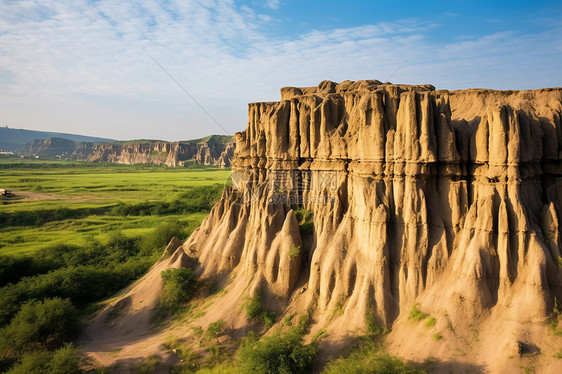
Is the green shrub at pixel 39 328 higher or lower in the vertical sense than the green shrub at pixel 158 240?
lower

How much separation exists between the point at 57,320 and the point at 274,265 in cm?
1647

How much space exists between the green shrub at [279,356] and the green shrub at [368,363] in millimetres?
1371

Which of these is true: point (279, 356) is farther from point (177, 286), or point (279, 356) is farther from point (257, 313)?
point (177, 286)

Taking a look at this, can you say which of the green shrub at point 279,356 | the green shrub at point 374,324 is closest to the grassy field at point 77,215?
the green shrub at point 279,356

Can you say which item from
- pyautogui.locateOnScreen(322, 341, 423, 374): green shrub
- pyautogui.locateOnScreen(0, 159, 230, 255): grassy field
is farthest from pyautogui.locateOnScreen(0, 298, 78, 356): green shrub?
pyautogui.locateOnScreen(0, 159, 230, 255): grassy field

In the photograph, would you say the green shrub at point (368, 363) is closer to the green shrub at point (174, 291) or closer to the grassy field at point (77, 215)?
the green shrub at point (174, 291)

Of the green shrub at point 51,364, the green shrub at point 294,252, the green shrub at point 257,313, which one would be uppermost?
the green shrub at point 294,252

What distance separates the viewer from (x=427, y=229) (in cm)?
2002

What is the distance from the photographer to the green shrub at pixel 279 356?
18.1 m

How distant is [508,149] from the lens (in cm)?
1828

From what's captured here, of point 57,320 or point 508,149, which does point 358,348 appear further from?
point 57,320

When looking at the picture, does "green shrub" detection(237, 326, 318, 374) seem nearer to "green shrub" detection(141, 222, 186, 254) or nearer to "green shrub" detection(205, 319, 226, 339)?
"green shrub" detection(205, 319, 226, 339)

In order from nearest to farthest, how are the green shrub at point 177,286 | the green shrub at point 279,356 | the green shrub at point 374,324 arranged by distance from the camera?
1. the green shrub at point 279,356
2. the green shrub at point 374,324
3. the green shrub at point 177,286

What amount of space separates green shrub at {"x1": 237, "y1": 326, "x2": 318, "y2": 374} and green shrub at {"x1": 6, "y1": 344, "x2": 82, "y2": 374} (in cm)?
980
